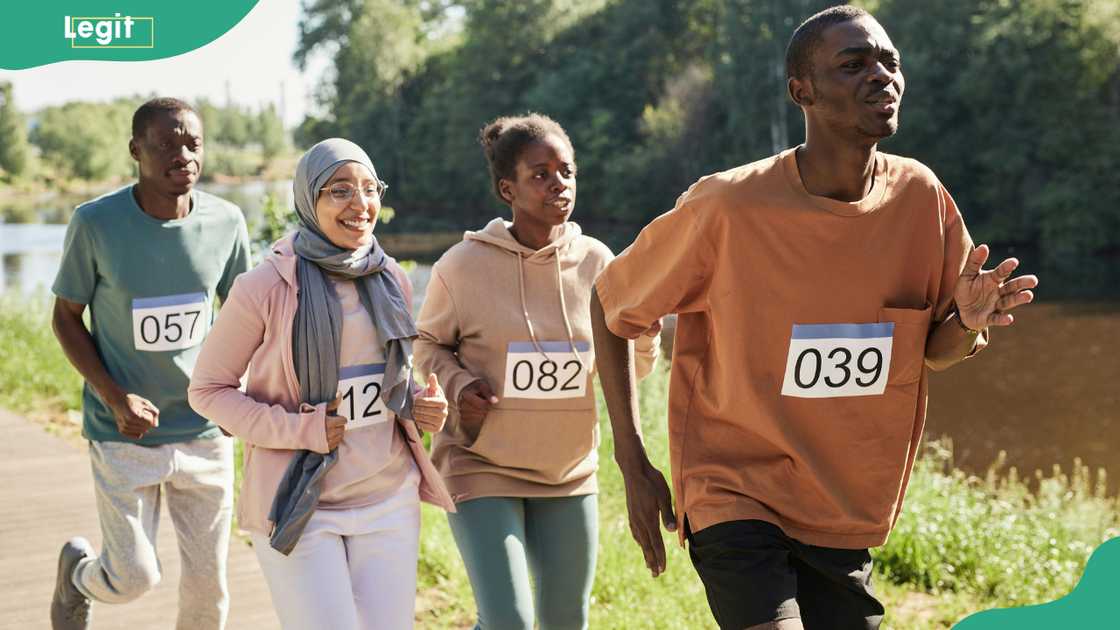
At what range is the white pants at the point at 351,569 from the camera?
3.12 metres

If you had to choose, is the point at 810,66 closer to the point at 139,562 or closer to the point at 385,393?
the point at 385,393

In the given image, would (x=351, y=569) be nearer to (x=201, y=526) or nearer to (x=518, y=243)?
(x=201, y=526)

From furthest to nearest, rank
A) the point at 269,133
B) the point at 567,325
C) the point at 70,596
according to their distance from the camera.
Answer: the point at 269,133 → the point at 70,596 → the point at 567,325

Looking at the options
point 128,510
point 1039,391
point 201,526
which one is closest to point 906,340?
point 201,526

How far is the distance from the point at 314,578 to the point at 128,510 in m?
1.22

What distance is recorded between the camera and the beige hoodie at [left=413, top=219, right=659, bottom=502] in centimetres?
375

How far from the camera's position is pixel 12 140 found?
72938mm

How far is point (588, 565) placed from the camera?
12.3ft

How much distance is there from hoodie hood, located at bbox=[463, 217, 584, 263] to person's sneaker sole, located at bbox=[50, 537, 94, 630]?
5.68 feet

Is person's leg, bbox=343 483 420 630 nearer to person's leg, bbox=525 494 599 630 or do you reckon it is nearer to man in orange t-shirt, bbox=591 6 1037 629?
person's leg, bbox=525 494 599 630

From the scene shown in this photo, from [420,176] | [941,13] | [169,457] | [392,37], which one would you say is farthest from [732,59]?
[169,457]

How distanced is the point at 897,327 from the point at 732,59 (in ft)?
150

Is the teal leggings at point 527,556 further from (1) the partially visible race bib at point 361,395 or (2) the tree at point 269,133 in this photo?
(2) the tree at point 269,133

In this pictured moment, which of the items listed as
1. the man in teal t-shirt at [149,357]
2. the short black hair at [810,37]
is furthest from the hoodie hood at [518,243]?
the short black hair at [810,37]
